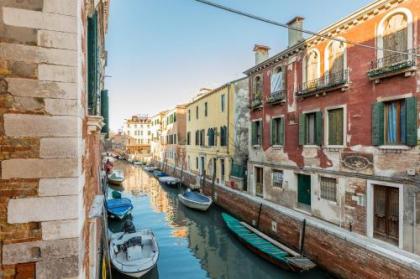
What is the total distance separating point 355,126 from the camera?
1024 cm

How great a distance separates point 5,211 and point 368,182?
10.5 meters

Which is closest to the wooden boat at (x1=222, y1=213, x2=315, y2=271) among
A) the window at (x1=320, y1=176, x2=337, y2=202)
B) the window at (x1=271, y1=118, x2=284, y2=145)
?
the window at (x1=320, y1=176, x2=337, y2=202)

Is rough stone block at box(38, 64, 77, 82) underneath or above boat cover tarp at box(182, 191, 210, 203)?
above

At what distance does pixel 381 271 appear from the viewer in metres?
8.24

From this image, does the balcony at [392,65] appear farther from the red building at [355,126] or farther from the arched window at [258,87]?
the arched window at [258,87]

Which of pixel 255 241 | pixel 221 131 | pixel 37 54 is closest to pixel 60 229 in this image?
pixel 37 54

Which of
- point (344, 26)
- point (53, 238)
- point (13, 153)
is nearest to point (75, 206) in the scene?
point (53, 238)

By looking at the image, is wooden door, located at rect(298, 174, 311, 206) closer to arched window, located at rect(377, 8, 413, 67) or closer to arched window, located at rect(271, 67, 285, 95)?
arched window, located at rect(271, 67, 285, 95)

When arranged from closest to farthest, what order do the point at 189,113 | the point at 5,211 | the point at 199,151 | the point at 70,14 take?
1. the point at 5,211
2. the point at 70,14
3. the point at 199,151
4. the point at 189,113

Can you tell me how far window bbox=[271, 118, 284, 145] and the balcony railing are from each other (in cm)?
558

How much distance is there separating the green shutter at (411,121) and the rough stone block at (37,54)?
375 inches

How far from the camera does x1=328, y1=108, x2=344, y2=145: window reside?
10.9 metres

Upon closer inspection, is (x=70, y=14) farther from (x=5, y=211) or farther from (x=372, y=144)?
(x=372, y=144)

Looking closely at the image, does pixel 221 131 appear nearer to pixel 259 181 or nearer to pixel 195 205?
pixel 195 205
